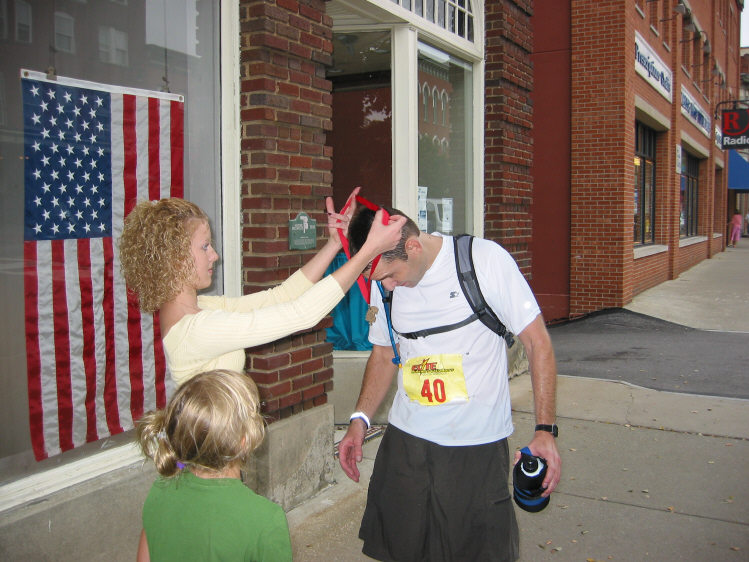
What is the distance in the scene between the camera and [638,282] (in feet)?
45.8

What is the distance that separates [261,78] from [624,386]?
505 centimetres

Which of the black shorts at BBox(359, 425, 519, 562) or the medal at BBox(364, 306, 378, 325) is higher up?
the medal at BBox(364, 306, 378, 325)

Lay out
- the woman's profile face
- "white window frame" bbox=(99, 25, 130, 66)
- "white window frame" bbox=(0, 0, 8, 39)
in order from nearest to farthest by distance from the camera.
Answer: the woman's profile face
"white window frame" bbox=(0, 0, 8, 39)
"white window frame" bbox=(99, 25, 130, 66)

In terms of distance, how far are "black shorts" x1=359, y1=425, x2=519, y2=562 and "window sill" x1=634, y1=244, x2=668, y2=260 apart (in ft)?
38.5

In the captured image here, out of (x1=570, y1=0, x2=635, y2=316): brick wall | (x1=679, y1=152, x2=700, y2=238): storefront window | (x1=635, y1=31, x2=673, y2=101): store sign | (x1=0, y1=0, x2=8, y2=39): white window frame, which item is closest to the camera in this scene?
(x1=0, y1=0, x2=8, y2=39): white window frame

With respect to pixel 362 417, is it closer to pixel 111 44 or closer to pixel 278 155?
pixel 278 155

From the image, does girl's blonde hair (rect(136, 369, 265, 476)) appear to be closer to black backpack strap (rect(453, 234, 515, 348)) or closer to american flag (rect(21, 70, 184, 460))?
black backpack strap (rect(453, 234, 515, 348))

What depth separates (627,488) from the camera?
4.77 metres

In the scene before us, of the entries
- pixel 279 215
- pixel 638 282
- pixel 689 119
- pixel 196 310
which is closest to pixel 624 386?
pixel 279 215

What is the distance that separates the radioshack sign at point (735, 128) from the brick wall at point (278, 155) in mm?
22228

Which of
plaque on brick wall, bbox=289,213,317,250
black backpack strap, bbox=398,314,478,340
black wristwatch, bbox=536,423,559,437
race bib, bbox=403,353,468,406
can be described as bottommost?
black wristwatch, bbox=536,423,559,437

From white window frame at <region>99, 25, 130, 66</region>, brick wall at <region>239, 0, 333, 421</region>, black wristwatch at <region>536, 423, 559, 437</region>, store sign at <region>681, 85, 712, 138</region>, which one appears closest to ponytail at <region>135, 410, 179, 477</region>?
black wristwatch at <region>536, 423, 559, 437</region>

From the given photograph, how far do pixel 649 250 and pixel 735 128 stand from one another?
1116 centimetres

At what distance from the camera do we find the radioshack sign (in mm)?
22969
